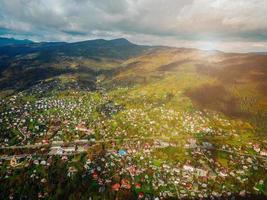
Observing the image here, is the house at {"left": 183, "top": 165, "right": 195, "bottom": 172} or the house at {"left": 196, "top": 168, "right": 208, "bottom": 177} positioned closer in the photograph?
the house at {"left": 196, "top": 168, "right": 208, "bottom": 177}

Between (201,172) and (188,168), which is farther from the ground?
(201,172)

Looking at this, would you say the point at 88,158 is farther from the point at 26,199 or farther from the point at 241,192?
the point at 241,192

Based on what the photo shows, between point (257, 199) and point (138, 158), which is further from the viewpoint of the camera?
point (138, 158)

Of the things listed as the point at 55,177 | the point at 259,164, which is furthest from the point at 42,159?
the point at 259,164

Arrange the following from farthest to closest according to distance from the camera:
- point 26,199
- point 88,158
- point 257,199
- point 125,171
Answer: point 88,158, point 125,171, point 257,199, point 26,199

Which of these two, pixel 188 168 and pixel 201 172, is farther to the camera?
pixel 188 168

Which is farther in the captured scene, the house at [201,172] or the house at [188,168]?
the house at [188,168]

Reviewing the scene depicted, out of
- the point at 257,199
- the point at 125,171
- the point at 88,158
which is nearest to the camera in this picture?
the point at 257,199

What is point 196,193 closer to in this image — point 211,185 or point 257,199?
point 211,185

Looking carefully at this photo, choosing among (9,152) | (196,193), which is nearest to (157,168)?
(196,193)
